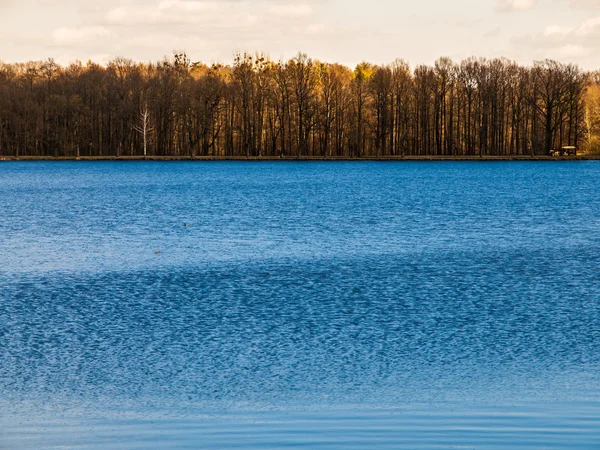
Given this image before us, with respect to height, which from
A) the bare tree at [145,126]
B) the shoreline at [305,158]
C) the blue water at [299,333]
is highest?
the bare tree at [145,126]

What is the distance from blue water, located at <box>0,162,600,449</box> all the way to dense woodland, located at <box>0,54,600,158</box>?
68564 mm

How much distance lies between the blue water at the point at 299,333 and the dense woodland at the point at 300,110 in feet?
225

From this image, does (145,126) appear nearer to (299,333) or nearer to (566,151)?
(566,151)

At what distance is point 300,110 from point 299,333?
296 ft

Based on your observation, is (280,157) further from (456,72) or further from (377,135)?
(456,72)

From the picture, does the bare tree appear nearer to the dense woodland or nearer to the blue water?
the dense woodland

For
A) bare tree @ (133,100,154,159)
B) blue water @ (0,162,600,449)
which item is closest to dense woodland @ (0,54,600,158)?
bare tree @ (133,100,154,159)

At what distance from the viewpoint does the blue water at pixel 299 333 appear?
9.97 metres

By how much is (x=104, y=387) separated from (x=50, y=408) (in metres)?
1.06

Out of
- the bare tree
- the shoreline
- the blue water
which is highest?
the bare tree

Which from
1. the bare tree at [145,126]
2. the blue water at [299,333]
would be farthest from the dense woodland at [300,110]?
the blue water at [299,333]

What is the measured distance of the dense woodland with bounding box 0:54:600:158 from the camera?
10344 cm

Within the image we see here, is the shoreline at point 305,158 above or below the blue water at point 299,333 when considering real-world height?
above

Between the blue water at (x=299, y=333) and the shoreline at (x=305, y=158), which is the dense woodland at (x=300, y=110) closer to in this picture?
the shoreline at (x=305, y=158)
